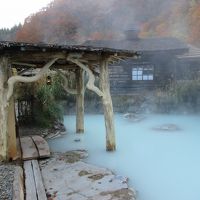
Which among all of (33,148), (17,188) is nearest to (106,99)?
(33,148)

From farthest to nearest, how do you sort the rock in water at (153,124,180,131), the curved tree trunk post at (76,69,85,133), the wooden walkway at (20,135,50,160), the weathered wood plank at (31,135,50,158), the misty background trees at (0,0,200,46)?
the misty background trees at (0,0,200,46) < the rock in water at (153,124,180,131) < the curved tree trunk post at (76,69,85,133) < the weathered wood plank at (31,135,50,158) < the wooden walkway at (20,135,50,160)

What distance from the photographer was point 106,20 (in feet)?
177

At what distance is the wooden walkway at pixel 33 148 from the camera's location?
8.95m

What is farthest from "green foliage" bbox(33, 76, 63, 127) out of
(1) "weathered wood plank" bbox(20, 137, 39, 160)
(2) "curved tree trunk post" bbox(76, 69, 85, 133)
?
(1) "weathered wood plank" bbox(20, 137, 39, 160)

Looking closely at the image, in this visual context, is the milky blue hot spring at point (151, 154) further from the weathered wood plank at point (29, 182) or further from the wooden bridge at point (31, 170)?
the weathered wood plank at point (29, 182)

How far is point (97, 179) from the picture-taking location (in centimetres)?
729

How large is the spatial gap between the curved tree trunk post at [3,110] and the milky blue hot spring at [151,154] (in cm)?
216

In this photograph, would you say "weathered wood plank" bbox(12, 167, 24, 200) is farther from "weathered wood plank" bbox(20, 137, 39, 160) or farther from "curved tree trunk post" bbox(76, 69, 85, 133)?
"curved tree trunk post" bbox(76, 69, 85, 133)

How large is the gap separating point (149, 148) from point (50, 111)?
5.02 meters

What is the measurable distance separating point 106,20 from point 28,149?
46.4 metres

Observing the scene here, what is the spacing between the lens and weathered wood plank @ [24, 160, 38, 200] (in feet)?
20.3

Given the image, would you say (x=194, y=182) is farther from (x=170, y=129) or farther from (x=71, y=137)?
(x=170, y=129)

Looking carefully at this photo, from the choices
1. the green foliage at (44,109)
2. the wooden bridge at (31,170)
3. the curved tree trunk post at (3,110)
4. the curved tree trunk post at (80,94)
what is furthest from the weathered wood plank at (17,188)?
the green foliage at (44,109)

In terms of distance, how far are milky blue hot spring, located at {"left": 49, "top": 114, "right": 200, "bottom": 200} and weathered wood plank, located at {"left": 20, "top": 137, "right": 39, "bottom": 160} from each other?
0.83 m
